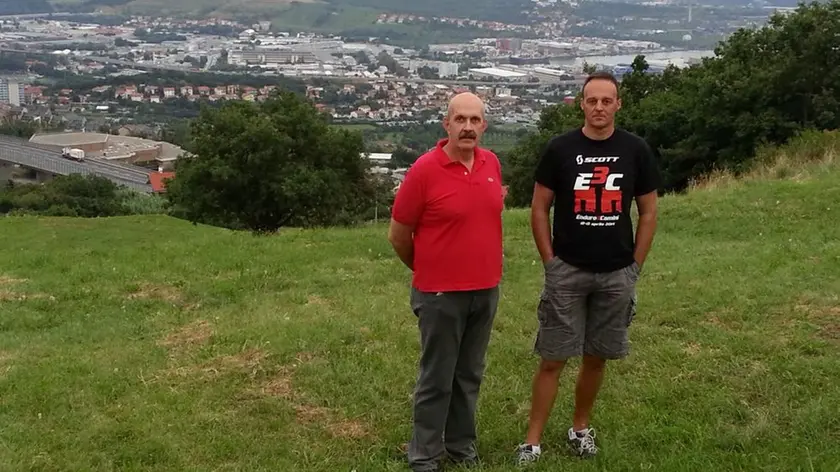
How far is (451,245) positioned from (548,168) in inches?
24.0

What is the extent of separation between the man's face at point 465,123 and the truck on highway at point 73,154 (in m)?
55.8

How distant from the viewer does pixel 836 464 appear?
153 inches

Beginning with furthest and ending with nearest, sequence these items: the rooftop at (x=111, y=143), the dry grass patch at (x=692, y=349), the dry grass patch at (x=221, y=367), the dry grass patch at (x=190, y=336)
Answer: the rooftop at (x=111, y=143) → the dry grass patch at (x=190, y=336) → the dry grass patch at (x=692, y=349) → the dry grass patch at (x=221, y=367)

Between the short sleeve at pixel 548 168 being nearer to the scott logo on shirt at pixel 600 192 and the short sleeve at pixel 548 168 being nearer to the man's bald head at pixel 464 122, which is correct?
the scott logo on shirt at pixel 600 192

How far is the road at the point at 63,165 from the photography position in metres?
49.0

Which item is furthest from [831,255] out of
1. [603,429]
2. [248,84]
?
[248,84]

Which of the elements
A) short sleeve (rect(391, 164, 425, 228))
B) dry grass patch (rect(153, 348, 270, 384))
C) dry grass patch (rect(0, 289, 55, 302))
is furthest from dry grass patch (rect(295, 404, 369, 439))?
dry grass patch (rect(0, 289, 55, 302))

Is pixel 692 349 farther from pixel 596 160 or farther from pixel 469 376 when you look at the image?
pixel 596 160

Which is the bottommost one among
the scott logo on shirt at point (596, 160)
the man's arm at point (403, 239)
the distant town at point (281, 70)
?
the distant town at point (281, 70)

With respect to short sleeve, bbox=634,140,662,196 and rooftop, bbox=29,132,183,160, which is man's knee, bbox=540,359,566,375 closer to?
short sleeve, bbox=634,140,662,196

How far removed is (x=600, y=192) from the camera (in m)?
3.76

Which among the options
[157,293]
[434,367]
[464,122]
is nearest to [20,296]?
[157,293]

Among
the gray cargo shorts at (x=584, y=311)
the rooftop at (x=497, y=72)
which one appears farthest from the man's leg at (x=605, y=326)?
the rooftop at (x=497, y=72)

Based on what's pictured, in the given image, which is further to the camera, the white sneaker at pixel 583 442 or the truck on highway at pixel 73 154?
the truck on highway at pixel 73 154
